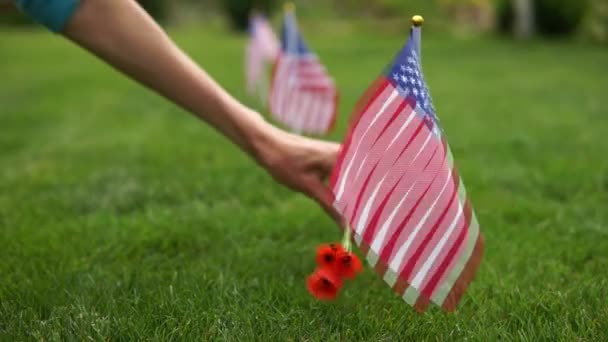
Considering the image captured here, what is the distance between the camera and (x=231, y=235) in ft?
6.72

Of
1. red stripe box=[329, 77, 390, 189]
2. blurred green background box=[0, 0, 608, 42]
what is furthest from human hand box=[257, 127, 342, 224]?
blurred green background box=[0, 0, 608, 42]

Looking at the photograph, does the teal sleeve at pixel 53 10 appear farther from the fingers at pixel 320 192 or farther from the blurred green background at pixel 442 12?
the blurred green background at pixel 442 12

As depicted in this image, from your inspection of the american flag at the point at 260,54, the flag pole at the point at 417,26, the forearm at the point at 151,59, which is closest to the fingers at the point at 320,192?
the forearm at the point at 151,59

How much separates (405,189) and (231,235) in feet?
2.83

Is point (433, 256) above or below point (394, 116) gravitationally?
below

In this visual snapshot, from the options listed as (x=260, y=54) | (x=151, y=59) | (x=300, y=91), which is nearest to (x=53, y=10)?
(x=151, y=59)

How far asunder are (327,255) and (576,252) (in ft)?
3.06

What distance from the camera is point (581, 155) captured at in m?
3.34

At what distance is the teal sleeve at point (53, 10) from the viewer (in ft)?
4.47

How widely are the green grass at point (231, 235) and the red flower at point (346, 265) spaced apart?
13 cm

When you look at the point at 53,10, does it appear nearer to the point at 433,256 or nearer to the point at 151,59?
the point at 151,59

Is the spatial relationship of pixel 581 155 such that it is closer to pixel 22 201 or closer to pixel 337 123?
pixel 337 123

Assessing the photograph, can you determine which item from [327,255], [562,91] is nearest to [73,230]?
[327,255]

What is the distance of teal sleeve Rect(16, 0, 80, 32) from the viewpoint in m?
1.36
